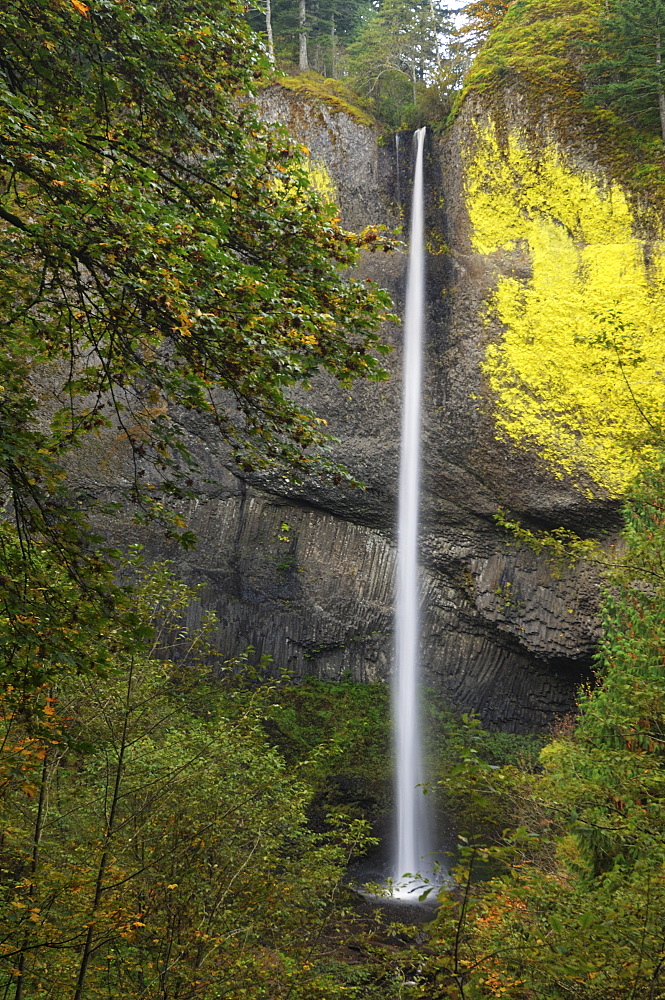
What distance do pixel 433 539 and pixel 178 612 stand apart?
40.7 ft

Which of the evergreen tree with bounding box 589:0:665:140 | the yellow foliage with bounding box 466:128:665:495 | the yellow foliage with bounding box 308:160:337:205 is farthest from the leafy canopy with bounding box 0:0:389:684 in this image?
the evergreen tree with bounding box 589:0:665:140

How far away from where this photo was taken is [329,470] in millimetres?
4453

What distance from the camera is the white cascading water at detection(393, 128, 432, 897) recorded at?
16.4 meters

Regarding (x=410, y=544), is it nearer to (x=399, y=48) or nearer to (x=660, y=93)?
(x=660, y=93)

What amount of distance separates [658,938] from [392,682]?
1426cm

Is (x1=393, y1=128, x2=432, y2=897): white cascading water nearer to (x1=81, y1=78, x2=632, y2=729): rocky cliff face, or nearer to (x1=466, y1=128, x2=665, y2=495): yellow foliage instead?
(x1=81, y1=78, x2=632, y2=729): rocky cliff face

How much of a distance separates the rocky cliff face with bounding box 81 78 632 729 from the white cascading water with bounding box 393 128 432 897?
263mm

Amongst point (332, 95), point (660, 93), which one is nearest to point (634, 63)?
point (660, 93)

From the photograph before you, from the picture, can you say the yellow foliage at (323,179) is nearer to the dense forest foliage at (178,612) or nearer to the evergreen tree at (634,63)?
the evergreen tree at (634,63)

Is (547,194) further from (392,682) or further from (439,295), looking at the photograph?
(392,682)

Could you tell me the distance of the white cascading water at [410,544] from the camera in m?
16.4

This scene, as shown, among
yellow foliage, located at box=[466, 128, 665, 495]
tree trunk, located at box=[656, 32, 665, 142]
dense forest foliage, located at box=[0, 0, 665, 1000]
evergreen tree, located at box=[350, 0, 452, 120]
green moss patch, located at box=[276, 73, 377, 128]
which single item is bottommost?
dense forest foliage, located at box=[0, 0, 665, 1000]

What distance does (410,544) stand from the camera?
701 inches

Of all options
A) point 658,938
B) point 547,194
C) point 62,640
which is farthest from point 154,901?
point 547,194
